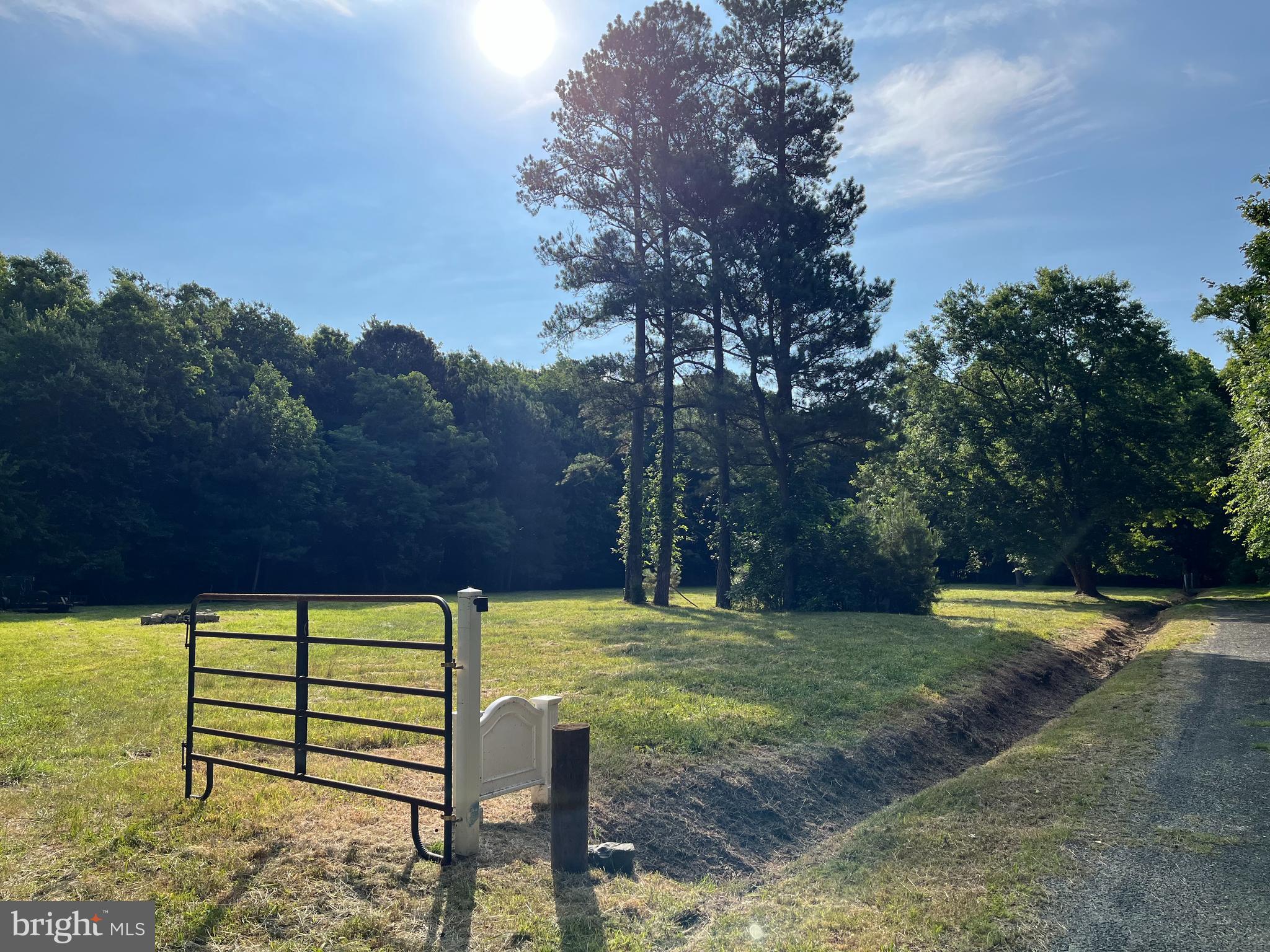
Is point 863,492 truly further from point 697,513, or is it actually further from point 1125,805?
point 1125,805

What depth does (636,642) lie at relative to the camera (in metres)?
15.3

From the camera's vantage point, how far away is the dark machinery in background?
74.6 ft

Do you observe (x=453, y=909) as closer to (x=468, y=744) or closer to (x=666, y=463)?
(x=468, y=744)

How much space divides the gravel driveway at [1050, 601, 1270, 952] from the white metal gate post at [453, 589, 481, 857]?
322cm

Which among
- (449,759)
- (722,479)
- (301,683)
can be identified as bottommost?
(449,759)

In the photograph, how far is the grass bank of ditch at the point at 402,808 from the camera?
4160mm

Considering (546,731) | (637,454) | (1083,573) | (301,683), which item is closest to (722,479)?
(637,454)

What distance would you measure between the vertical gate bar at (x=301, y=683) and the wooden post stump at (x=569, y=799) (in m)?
1.65

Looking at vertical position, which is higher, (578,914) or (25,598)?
(578,914)

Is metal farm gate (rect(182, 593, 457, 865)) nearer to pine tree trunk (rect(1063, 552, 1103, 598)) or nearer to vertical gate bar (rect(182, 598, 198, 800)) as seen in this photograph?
vertical gate bar (rect(182, 598, 198, 800))

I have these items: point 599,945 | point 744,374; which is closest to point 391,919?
point 599,945

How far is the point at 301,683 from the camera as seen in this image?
527cm

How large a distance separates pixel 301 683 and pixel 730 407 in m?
21.3

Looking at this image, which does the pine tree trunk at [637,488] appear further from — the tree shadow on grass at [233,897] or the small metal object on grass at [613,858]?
the tree shadow on grass at [233,897]
